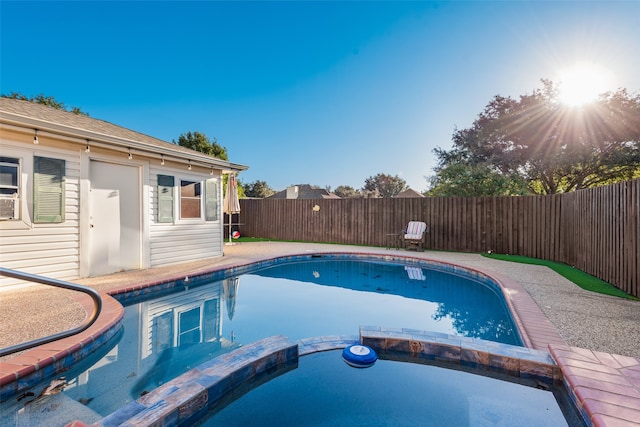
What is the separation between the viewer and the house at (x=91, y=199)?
4.78 metres

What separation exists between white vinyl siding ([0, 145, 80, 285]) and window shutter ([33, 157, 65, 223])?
6 centimetres

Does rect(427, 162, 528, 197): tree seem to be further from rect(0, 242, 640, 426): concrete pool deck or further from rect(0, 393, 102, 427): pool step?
rect(0, 393, 102, 427): pool step

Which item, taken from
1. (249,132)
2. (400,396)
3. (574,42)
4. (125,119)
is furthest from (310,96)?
(400,396)

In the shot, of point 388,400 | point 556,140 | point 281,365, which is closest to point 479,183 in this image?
point 556,140

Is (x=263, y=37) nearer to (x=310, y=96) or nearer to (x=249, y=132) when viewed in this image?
(x=310, y=96)

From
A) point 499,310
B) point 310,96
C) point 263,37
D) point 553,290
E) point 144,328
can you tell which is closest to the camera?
point 144,328

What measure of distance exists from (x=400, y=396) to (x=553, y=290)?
13.1 feet

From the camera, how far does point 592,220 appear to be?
5.84 m

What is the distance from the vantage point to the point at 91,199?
577cm

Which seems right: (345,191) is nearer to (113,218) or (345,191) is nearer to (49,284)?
(113,218)

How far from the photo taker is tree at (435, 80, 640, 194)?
12.0 m

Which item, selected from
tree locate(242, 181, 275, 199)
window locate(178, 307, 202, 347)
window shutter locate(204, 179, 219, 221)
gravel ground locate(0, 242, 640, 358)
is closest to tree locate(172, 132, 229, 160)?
window shutter locate(204, 179, 219, 221)

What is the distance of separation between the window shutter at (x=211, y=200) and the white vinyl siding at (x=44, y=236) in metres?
2.87

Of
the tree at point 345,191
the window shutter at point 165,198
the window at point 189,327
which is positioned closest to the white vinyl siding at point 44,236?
the window shutter at point 165,198
